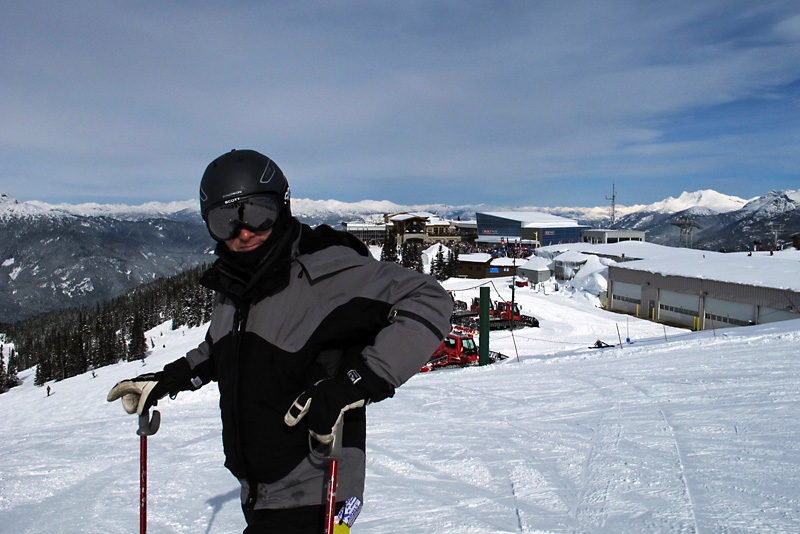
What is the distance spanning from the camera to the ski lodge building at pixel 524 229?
394 ft

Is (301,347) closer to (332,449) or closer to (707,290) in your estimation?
(332,449)

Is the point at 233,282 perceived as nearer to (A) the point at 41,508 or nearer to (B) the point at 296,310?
(B) the point at 296,310

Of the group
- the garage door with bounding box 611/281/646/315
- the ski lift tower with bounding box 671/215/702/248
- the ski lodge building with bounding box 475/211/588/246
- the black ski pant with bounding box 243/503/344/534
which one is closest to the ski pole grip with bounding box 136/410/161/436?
the black ski pant with bounding box 243/503/344/534

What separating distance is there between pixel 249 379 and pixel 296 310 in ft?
1.15

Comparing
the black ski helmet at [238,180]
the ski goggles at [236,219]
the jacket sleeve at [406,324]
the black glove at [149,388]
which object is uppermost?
the black ski helmet at [238,180]

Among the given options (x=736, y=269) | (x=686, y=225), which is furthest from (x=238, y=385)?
(x=686, y=225)

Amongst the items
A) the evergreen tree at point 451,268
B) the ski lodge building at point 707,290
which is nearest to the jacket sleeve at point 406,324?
the ski lodge building at point 707,290

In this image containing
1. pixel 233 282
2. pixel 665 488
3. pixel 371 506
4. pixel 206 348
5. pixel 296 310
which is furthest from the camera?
pixel 371 506

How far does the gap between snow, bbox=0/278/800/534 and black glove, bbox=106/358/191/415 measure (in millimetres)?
1723

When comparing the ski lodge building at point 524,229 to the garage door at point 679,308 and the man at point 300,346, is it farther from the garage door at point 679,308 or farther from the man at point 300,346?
the man at point 300,346

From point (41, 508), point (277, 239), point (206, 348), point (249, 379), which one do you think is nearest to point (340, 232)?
point (277, 239)

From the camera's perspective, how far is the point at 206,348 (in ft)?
8.75

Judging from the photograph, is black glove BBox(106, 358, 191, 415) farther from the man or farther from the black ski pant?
the black ski pant

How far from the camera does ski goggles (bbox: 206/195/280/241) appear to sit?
2113mm
